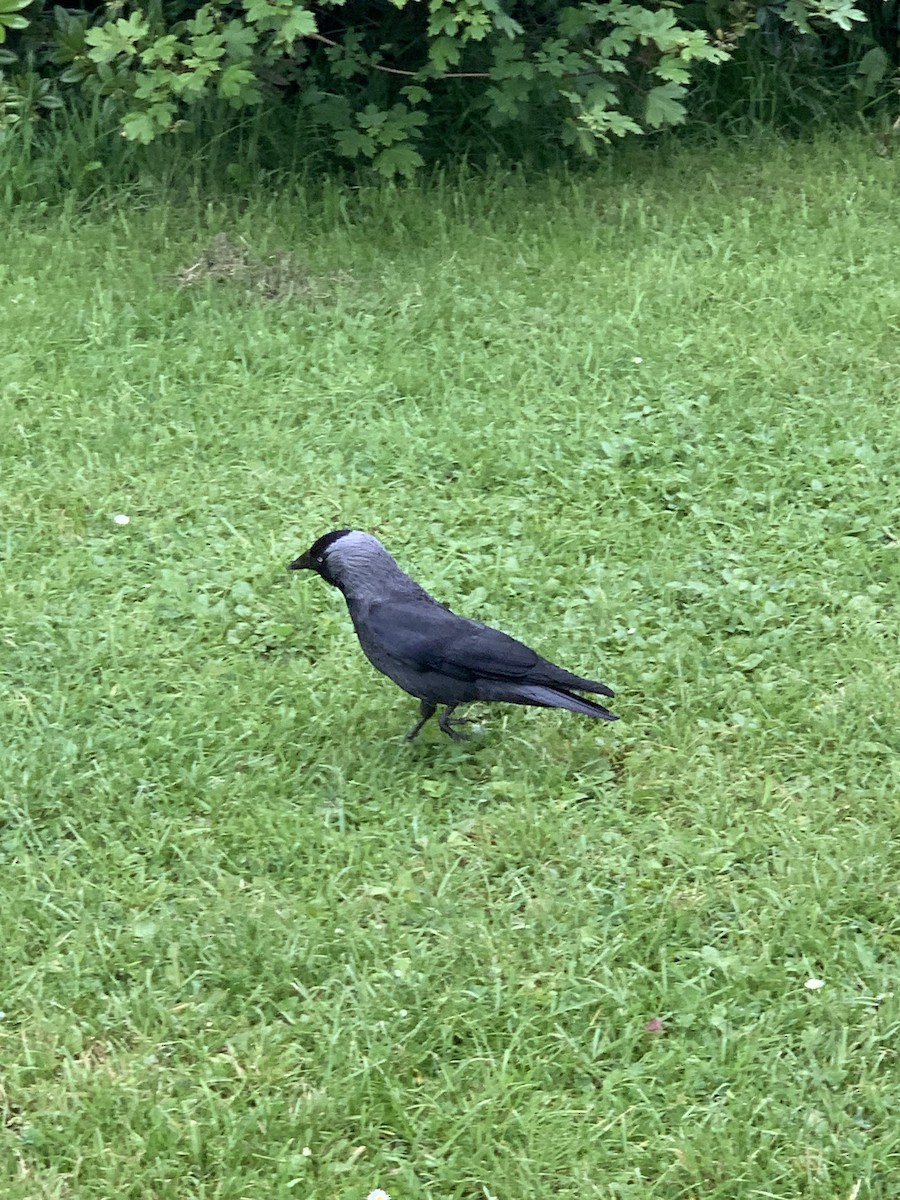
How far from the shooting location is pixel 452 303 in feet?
18.8

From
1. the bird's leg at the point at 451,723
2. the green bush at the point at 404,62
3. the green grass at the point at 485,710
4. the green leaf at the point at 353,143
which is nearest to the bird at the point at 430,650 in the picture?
the bird's leg at the point at 451,723

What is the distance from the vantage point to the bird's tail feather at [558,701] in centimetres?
351

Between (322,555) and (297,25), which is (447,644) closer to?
(322,555)

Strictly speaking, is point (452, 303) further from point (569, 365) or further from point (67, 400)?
point (67, 400)

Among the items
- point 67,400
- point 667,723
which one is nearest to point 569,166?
point 67,400

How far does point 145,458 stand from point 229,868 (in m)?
2.07

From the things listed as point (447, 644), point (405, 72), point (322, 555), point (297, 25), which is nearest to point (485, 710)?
point (447, 644)

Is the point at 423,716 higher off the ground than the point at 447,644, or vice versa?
the point at 447,644

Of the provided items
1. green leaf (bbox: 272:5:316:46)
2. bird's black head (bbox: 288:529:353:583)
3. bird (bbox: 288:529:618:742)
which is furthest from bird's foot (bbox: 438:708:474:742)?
green leaf (bbox: 272:5:316:46)

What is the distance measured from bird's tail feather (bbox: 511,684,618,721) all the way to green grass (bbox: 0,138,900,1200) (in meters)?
0.20

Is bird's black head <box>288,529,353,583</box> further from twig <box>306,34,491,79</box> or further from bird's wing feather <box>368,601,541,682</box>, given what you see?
twig <box>306,34,491,79</box>

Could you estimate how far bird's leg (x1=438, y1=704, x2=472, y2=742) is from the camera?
3750 mm

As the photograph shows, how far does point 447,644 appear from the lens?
358 cm

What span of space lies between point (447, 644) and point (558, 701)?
1.05ft
